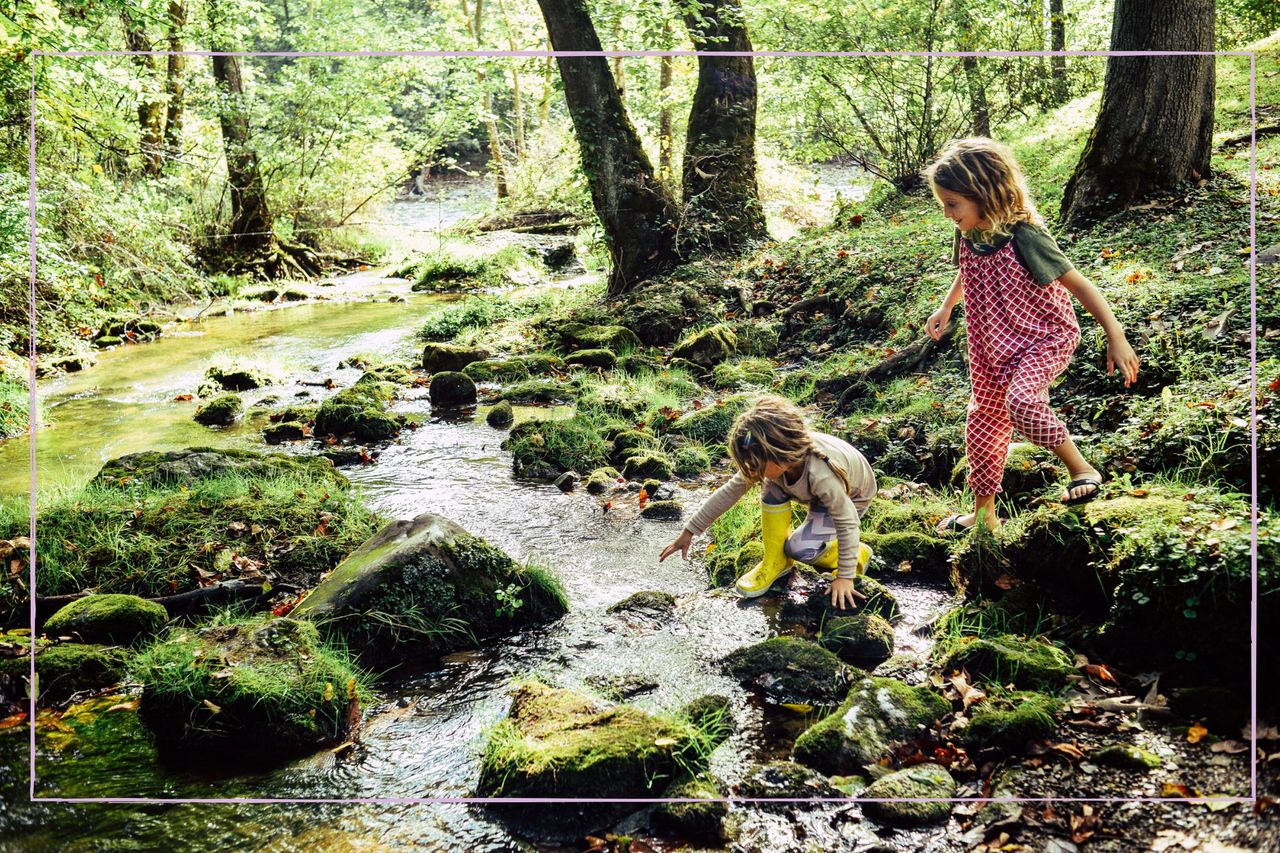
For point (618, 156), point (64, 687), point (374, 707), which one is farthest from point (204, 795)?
point (618, 156)

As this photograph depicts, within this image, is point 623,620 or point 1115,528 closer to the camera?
point 1115,528

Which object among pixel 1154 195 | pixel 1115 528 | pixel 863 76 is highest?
pixel 863 76

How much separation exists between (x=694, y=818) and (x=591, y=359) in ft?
25.3

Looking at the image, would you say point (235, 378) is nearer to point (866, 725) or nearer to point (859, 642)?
point (859, 642)

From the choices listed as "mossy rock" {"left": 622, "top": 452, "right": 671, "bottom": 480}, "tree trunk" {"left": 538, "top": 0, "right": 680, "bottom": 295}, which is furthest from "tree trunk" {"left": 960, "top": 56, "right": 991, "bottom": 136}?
"mossy rock" {"left": 622, "top": 452, "right": 671, "bottom": 480}

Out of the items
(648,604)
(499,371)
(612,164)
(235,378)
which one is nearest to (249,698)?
(648,604)

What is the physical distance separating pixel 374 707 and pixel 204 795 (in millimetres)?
808

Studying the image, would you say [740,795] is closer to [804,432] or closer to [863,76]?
[804,432]

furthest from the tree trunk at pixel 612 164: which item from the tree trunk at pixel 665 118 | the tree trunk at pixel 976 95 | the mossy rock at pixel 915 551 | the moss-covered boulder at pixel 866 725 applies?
the moss-covered boulder at pixel 866 725

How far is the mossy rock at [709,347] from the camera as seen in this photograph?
919 cm

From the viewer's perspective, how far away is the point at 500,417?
870cm

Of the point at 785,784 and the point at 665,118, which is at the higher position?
the point at 665,118

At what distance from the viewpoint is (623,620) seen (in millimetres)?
Answer: 4590

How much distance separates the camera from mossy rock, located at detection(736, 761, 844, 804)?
10.1 ft
